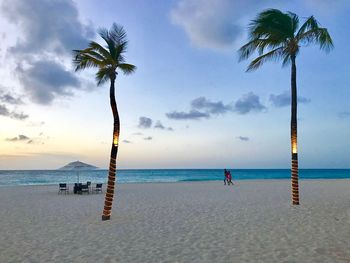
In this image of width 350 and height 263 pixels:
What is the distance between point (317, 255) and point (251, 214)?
5.81 m

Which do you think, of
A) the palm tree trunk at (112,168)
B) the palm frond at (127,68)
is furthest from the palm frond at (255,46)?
the palm tree trunk at (112,168)

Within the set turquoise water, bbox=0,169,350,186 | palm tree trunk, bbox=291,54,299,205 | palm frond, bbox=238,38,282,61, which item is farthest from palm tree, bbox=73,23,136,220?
turquoise water, bbox=0,169,350,186

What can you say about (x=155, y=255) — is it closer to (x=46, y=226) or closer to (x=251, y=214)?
(x=46, y=226)

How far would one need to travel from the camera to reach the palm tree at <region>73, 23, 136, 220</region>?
12.2m

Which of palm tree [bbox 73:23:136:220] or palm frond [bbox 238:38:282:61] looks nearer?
palm tree [bbox 73:23:136:220]

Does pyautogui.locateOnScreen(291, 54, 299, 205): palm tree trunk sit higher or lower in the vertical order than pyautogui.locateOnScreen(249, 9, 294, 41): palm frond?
lower

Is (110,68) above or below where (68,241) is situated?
above

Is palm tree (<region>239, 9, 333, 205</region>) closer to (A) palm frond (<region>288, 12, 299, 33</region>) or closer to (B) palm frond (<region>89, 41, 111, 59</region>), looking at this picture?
(A) palm frond (<region>288, 12, 299, 33</region>)

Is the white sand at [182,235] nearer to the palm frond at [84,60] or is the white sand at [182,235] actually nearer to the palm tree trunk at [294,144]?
the palm tree trunk at [294,144]

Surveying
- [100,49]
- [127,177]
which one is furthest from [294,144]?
[127,177]

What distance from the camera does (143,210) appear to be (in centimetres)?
1489

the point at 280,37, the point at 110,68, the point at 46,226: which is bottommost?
the point at 46,226

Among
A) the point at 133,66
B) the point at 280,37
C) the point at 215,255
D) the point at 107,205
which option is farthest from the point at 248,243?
the point at 280,37

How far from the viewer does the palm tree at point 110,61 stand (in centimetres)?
1219
